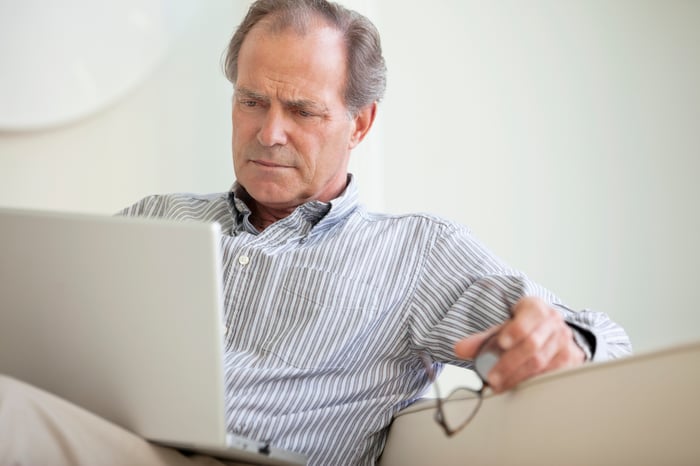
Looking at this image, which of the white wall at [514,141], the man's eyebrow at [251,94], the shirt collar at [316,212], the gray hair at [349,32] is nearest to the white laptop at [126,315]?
the shirt collar at [316,212]

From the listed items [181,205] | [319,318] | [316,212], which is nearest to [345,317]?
[319,318]

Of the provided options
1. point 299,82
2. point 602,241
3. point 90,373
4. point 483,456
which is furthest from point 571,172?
point 90,373

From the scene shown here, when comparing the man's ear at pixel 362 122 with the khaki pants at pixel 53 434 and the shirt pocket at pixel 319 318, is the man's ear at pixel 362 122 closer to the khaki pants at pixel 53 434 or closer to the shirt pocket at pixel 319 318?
the shirt pocket at pixel 319 318

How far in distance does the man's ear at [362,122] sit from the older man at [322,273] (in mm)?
35

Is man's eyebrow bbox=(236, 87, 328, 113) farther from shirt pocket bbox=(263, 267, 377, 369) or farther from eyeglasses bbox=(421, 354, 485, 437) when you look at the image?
eyeglasses bbox=(421, 354, 485, 437)

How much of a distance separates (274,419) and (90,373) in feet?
1.42

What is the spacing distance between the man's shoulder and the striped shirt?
14 centimetres

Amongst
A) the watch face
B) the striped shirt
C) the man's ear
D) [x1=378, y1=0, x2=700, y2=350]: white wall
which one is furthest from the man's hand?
[x1=378, y1=0, x2=700, y2=350]: white wall

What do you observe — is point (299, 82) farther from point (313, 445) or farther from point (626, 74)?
point (626, 74)

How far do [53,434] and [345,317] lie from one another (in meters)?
0.59

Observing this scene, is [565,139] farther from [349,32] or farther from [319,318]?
[319,318]

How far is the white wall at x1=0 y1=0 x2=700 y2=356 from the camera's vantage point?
2.46 meters

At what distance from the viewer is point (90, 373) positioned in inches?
46.7

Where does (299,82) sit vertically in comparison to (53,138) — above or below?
above
